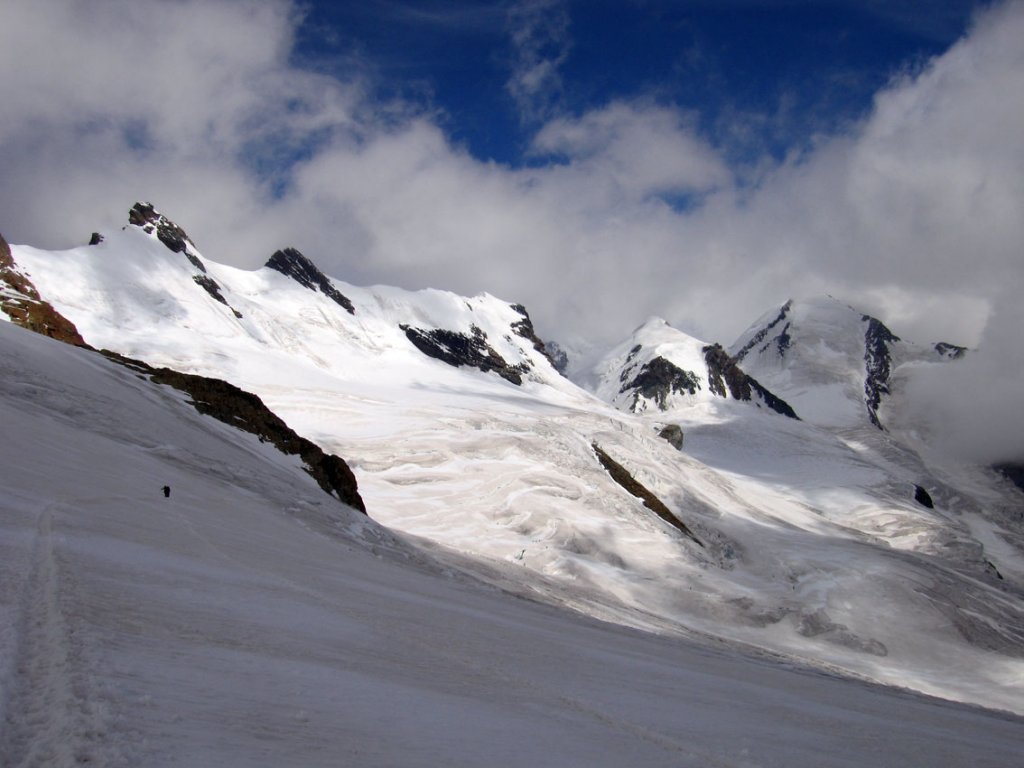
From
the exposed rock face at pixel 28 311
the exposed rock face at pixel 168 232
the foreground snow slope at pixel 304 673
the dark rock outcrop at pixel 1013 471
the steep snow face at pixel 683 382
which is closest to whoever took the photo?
the foreground snow slope at pixel 304 673

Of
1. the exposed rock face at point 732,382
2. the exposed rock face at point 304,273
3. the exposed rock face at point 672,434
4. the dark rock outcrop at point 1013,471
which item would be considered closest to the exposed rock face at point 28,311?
the exposed rock face at point 304,273

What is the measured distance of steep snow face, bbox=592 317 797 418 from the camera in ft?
523

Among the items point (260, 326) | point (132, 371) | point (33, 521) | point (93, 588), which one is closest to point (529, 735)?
point (93, 588)

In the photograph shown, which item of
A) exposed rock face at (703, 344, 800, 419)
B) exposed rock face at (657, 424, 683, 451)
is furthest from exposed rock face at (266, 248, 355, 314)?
exposed rock face at (703, 344, 800, 419)

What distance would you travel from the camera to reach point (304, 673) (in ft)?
12.3

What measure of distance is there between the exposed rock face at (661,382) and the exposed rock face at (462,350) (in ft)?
141

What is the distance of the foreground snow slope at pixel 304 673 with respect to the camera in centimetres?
273

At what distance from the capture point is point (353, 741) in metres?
2.94

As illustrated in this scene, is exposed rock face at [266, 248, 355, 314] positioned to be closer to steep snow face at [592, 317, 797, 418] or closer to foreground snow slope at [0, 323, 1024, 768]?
steep snow face at [592, 317, 797, 418]

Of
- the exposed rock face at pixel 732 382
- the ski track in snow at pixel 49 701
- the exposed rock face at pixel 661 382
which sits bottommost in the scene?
the ski track in snow at pixel 49 701

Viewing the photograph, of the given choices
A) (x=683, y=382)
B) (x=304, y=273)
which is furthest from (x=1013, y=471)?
(x=304, y=273)

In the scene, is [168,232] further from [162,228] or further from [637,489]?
[637,489]

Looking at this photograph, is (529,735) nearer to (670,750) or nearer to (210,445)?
(670,750)

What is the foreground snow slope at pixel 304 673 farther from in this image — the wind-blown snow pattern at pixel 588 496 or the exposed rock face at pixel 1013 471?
the exposed rock face at pixel 1013 471
